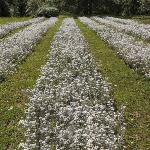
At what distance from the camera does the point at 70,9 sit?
312 feet

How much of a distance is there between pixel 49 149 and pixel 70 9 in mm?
86854

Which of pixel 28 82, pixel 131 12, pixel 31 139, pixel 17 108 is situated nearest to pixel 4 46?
pixel 28 82

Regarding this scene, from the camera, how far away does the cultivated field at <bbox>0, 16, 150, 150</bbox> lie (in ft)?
35.7

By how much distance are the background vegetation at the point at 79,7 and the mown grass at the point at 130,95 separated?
6365 centimetres

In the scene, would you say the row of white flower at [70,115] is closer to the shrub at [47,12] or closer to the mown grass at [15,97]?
the mown grass at [15,97]

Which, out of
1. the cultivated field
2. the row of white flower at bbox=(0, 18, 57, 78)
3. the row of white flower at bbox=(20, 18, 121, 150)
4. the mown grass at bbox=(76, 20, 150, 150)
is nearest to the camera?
the row of white flower at bbox=(20, 18, 121, 150)

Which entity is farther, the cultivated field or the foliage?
Answer: the foliage

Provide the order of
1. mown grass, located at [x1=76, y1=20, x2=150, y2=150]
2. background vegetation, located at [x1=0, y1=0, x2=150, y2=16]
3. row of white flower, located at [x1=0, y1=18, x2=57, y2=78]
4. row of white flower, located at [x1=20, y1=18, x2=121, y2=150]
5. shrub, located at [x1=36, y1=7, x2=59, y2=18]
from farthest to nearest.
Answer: background vegetation, located at [x1=0, y1=0, x2=150, y2=16]
shrub, located at [x1=36, y1=7, x2=59, y2=18]
row of white flower, located at [x1=0, y1=18, x2=57, y2=78]
mown grass, located at [x1=76, y1=20, x2=150, y2=150]
row of white flower, located at [x1=20, y1=18, x2=121, y2=150]

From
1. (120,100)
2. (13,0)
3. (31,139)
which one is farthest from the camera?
(13,0)

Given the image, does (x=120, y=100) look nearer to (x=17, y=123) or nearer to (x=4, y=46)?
(x=17, y=123)

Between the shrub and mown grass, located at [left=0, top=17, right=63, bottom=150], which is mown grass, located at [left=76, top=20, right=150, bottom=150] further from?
the shrub

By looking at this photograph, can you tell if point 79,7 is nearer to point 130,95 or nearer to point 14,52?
point 14,52

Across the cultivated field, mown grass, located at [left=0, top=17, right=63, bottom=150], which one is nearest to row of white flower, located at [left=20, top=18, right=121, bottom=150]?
the cultivated field

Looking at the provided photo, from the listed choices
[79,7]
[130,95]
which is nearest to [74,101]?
[130,95]
